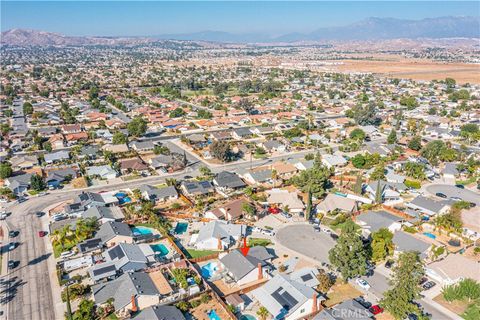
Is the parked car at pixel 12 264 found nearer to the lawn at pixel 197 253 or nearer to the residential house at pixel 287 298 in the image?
the lawn at pixel 197 253

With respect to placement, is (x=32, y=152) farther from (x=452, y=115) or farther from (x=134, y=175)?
(x=452, y=115)

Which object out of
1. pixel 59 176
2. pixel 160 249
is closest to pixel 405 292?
pixel 160 249

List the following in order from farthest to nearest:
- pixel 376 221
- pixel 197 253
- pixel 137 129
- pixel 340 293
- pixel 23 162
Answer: pixel 137 129, pixel 23 162, pixel 376 221, pixel 197 253, pixel 340 293

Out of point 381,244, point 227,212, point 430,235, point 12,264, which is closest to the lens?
point 12,264

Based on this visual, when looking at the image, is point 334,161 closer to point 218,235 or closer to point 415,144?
point 415,144

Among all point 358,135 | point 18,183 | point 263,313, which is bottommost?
point 263,313

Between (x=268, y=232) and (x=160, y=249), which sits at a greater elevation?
(x=268, y=232)

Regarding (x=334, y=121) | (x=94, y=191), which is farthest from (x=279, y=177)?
(x=334, y=121)
